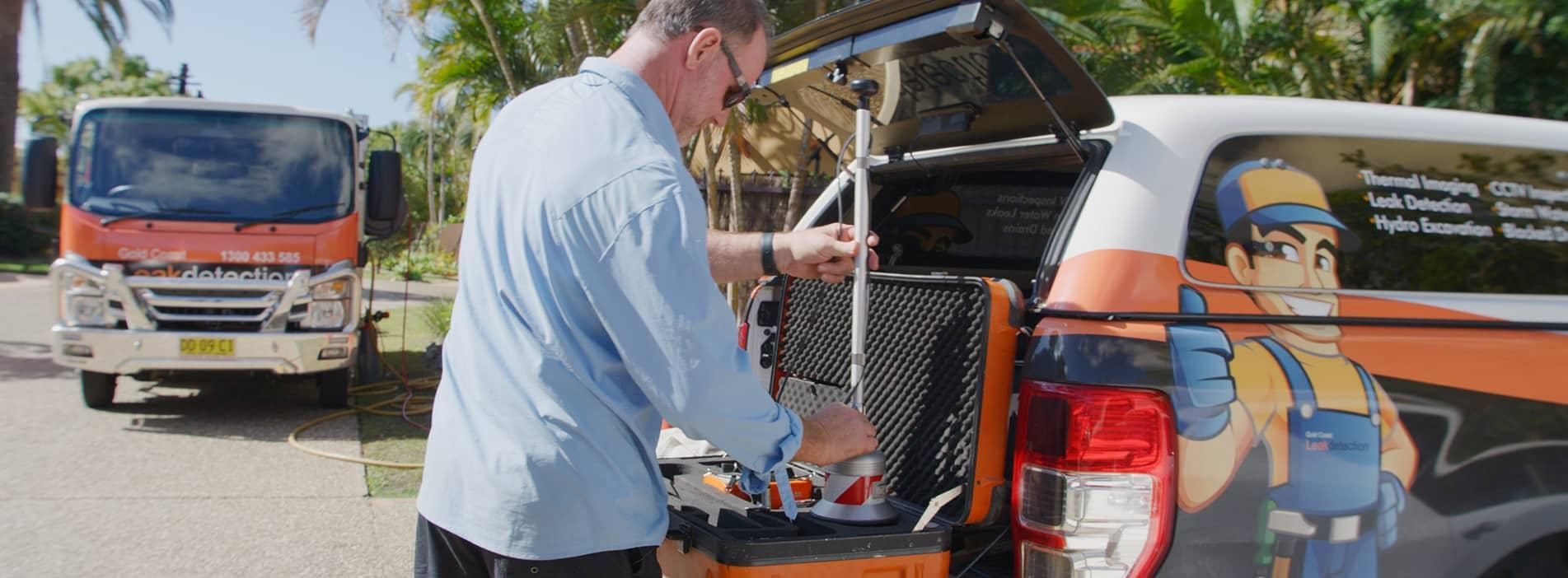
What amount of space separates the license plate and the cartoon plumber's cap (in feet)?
23.5

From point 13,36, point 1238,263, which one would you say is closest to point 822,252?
point 1238,263

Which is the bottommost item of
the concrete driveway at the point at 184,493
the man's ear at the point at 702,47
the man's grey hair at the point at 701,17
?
the concrete driveway at the point at 184,493

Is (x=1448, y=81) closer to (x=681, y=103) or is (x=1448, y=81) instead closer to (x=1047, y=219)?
(x=1047, y=219)

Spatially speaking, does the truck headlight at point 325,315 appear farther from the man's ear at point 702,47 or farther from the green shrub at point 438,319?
the man's ear at point 702,47

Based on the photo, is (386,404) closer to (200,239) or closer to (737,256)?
(200,239)

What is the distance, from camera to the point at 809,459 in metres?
2.04

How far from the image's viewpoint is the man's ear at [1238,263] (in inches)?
97.3

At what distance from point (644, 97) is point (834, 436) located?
71 cm

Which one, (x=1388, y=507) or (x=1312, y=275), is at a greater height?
(x=1312, y=275)

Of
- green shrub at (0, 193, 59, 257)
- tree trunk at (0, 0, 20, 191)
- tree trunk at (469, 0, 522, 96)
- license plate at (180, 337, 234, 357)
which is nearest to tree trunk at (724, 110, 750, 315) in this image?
tree trunk at (469, 0, 522, 96)

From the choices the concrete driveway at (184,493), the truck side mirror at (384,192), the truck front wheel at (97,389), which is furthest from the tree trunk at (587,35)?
the truck front wheel at (97,389)

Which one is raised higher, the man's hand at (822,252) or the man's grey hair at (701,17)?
the man's grey hair at (701,17)

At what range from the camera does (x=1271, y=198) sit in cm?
257

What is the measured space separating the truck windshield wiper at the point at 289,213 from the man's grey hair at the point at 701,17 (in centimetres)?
684
